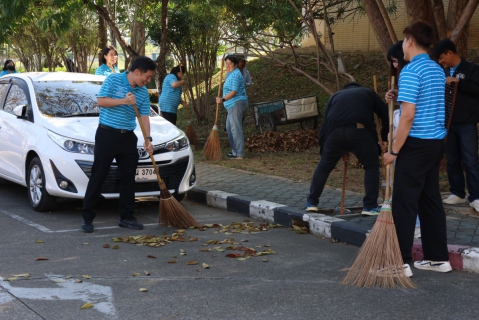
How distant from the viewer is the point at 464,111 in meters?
7.62

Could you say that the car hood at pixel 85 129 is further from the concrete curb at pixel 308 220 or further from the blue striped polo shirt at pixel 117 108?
the concrete curb at pixel 308 220

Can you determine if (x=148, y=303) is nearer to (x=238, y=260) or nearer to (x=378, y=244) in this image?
(x=238, y=260)

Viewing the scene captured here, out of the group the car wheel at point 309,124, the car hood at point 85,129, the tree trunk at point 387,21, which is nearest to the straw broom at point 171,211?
the car hood at point 85,129

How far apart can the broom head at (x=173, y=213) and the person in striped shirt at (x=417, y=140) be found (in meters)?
2.68

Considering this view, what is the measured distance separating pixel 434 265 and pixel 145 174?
356cm

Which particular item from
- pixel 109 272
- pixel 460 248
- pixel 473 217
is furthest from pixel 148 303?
pixel 473 217

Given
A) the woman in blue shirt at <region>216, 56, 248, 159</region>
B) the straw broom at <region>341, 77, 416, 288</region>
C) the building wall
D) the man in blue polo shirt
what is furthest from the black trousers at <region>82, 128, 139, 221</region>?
the building wall

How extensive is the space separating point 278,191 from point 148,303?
4.48 meters

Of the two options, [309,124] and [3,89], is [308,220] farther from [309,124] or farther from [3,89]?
[309,124]

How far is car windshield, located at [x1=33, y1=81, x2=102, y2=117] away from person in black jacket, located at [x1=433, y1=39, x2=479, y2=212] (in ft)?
13.8

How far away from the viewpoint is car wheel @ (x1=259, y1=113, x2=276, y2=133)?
1553 cm

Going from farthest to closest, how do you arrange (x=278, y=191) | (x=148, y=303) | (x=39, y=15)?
(x=39, y=15) < (x=278, y=191) < (x=148, y=303)

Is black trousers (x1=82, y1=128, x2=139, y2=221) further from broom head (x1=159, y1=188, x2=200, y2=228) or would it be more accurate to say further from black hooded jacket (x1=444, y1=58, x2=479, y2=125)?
black hooded jacket (x1=444, y1=58, x2=479, y2=125)

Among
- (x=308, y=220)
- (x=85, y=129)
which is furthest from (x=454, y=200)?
(x=85, y=129)
